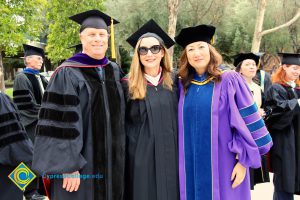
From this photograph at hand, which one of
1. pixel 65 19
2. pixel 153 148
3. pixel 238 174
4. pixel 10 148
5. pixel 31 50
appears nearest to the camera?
pixel 238 174

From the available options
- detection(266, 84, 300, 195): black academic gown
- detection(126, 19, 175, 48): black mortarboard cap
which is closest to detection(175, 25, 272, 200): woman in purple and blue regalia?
detection(126, 19, 175, 48): black mortarboard cap

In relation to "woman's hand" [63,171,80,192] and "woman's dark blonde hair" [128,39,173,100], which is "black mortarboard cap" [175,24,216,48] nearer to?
"woman's dark blonde hair" [128,39,173,100]

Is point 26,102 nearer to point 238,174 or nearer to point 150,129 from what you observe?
point 150,129

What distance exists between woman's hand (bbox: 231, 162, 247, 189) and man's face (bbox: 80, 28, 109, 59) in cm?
155

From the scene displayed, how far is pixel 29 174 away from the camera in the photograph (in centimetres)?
302

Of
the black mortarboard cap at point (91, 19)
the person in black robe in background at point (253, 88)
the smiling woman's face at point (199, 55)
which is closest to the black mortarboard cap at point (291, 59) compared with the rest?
the person in black robe in background at point (253, 88)

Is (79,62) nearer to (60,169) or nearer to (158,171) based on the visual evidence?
(60,169)

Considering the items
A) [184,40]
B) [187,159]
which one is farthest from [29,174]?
[184,40]

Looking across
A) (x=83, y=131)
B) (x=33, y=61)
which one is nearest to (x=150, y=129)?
(x=83, y=131)

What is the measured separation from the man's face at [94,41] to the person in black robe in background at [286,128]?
2374 millimetres

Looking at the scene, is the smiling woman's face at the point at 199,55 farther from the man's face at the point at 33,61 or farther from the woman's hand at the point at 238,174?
the man's face at the point at 33,61

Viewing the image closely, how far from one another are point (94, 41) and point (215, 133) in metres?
1.33

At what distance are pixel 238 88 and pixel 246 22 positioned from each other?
58.5ft

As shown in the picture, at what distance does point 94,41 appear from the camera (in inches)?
109
